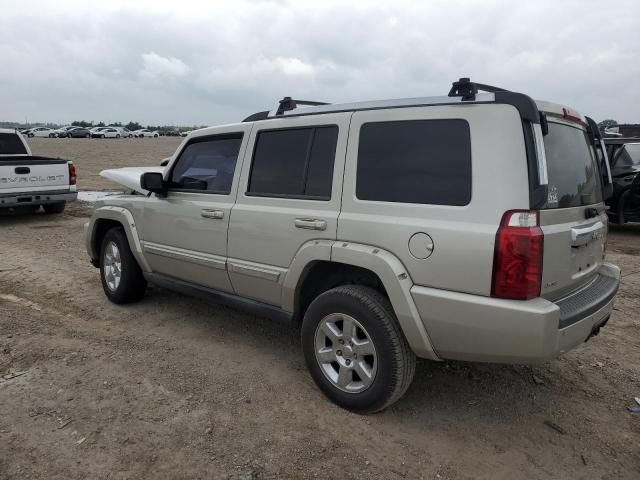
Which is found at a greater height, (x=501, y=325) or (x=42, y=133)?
(x=42, y=133)

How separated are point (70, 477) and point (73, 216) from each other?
951 centimetres

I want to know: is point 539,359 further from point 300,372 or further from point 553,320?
point 300,372

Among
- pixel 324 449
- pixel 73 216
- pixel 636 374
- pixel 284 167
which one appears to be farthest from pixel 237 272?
pixel 73 216

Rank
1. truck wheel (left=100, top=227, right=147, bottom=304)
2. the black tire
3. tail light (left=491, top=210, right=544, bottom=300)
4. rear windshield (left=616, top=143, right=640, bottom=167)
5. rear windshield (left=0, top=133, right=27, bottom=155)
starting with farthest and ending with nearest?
rear windshield (left=0, top=133, right=27, bottom=155) → the black tire → rear windshield (left=616, top=143, right=640, bottom=167) → truck wheel (left=100, top=227, right=147, bottom=304) → tail light (left=491, top=210, right=544, bottom=300)

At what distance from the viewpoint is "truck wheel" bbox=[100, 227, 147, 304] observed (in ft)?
16.5

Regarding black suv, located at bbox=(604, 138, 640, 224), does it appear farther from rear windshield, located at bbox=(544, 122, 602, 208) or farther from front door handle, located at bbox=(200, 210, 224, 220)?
front door handle, located at bbox=(200, 210, 224, 220)

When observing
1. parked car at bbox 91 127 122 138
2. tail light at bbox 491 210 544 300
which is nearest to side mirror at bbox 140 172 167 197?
tail light at bbox 491 210 544 300

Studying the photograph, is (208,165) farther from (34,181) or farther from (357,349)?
(34,181)

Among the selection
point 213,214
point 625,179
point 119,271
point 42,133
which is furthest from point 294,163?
point 42,133

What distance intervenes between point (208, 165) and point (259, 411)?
2.09m

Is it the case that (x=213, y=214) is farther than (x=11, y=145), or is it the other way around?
(x=11, y=145)

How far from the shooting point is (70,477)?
2.60m

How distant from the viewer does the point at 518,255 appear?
254 cm

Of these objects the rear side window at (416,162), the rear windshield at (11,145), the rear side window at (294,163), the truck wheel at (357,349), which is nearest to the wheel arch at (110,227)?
the rear side window at (294,163)
